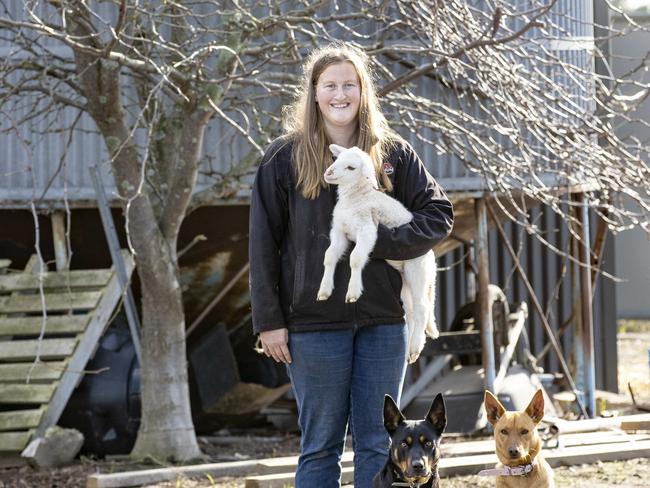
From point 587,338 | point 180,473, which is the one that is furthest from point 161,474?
point 587,338

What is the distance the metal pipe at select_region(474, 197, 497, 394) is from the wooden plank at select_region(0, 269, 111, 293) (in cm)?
335

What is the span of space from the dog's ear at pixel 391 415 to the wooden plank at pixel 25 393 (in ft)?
17.3

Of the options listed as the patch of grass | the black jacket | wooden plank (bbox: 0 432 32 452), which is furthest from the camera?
the patch of grass

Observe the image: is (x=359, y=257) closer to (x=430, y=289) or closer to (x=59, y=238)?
(x=430, y=289)

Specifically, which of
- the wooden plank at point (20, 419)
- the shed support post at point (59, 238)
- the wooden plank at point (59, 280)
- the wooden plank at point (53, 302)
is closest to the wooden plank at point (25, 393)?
the wooden plank at point (20, 419)

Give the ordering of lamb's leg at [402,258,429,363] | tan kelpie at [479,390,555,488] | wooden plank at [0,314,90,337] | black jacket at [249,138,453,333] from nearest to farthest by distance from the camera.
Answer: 1. black jacket at [249,138,453,333]
2. lamb's leg at [402,258,429,363]
3. tan kelpie at [479,390,555,488]
4. wooden plank at [0,314,90,337]

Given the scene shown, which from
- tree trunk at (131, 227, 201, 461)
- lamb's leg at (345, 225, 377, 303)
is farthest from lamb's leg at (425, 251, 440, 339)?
tree trunk at (131, 227, 201, 461)

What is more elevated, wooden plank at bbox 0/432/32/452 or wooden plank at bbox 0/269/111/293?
wooden plank at bbox 0/269/111/293

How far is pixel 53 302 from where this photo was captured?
9.75 metres

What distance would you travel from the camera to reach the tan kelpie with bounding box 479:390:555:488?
4.95 metres

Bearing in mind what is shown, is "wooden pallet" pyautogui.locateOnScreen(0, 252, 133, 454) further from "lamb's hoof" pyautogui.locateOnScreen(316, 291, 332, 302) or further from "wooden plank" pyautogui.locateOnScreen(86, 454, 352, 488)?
"lamb's hoof" pyautogui.locateOnScreen(316, 291, 332, 302)

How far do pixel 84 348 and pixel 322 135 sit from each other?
17.6ft

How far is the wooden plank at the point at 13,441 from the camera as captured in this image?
897 centimetres

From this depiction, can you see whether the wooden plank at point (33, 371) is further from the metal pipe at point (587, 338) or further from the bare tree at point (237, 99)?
the metal pipe at point (587, 338)
